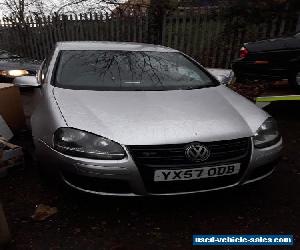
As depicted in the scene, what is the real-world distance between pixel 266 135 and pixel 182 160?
2.66ft

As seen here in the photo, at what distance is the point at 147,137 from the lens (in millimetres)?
2318

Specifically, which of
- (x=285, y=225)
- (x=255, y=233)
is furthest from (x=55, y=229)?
(x=285, y=225)

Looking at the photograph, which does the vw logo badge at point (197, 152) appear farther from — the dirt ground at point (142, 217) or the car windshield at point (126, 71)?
the car windshield at point (126, 71)

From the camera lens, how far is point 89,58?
3537 mm

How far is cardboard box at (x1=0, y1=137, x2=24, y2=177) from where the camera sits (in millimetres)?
3141

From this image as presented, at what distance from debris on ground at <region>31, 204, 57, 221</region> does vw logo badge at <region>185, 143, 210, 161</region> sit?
1.20 metres

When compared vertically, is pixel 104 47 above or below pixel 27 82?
above

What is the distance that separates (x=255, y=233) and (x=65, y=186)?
144cm

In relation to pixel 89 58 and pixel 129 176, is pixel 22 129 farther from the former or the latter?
pixel 129 176

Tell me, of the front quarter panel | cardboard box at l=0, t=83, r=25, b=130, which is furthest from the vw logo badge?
cardboard box at l=0, t=83, r=25, b=130

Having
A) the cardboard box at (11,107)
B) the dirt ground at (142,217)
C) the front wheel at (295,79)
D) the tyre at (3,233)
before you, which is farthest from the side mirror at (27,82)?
the front wheel at (295,79)

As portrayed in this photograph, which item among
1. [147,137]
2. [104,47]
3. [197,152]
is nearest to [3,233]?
[147,137]

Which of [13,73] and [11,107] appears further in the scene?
[13,73]

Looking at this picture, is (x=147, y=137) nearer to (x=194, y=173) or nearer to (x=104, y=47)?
(x=194, y=173)
